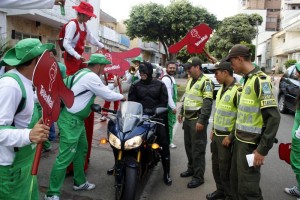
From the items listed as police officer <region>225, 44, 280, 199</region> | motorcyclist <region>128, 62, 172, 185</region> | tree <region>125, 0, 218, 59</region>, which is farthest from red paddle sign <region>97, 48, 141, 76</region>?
tree <region>125, 0, 218, 59</region>

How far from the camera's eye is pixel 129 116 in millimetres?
3949

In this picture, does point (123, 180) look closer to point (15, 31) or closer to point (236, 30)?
point (15, 31)

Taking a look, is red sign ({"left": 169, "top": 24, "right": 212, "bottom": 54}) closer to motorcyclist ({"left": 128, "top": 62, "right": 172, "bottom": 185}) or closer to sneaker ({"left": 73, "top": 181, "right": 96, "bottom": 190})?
motorcyclist ({"left": 128, "top": 62, "right": 172, "bottom": 185})

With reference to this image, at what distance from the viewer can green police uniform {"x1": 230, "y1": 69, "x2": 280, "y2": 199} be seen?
291 centimetres

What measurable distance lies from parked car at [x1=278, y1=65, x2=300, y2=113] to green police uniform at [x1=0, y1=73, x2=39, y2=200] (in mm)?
9016

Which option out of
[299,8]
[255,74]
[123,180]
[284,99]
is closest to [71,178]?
[123,180]

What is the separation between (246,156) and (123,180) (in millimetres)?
1448

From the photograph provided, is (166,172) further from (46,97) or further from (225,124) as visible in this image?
(46,97)

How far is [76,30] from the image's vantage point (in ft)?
16.5

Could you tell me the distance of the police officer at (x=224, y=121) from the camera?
3.68 meters

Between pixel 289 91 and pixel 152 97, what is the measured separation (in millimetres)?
7175

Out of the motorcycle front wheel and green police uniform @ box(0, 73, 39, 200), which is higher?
green police uniform @ box(0, 73, 39, 200)

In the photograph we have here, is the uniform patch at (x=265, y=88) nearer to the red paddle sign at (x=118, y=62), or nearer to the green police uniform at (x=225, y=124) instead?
the green police uniform at (x=225, y=124)

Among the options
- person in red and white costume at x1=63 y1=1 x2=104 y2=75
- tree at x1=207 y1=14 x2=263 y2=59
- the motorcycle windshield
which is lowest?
the motorcycle windshield
